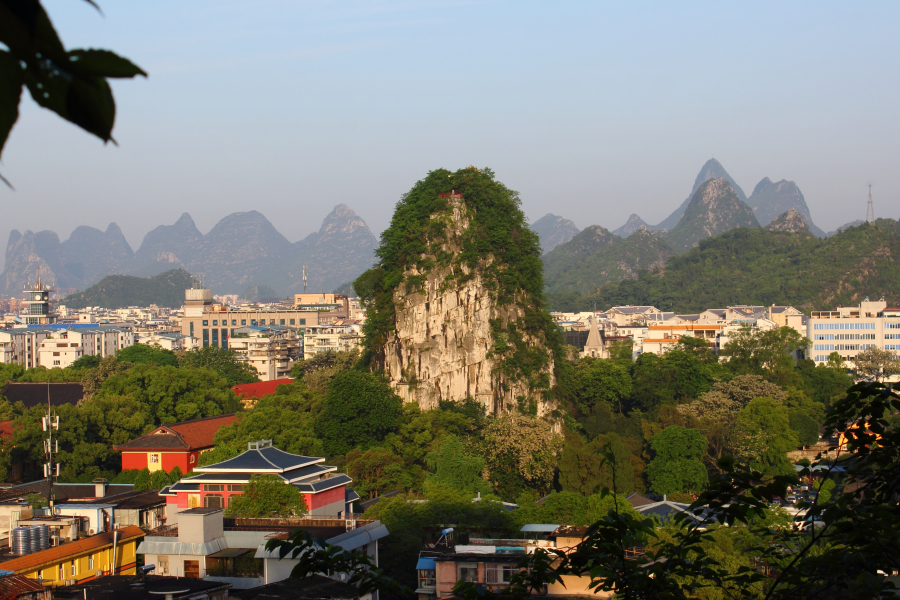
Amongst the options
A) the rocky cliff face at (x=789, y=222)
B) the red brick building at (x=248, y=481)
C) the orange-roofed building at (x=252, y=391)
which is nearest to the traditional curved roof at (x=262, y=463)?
the red brick building at (x=248, y=481)

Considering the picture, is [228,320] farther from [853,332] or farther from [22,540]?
[22,540]

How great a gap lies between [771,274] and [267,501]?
104 metres

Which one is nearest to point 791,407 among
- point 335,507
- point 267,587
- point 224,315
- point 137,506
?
point 335,507

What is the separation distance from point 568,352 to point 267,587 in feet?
125

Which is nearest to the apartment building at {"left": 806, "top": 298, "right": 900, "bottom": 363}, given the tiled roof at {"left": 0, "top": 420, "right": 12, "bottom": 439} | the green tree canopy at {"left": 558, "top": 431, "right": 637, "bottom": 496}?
the green tree canopy at {"left": 558, "top": 431, "right": 637, "bottom": 496}

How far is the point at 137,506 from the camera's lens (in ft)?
72.8

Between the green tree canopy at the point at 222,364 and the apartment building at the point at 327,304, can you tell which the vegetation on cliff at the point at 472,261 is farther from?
the apartment building at the point at 327,304

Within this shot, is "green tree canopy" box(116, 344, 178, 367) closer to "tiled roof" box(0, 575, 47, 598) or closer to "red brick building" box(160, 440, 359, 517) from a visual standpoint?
"red brick building" box(160, 440, 359, 517)

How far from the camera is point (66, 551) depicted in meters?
17.9

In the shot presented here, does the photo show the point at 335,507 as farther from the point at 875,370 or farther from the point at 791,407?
the point at 875,370

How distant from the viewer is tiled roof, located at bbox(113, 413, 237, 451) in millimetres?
30500

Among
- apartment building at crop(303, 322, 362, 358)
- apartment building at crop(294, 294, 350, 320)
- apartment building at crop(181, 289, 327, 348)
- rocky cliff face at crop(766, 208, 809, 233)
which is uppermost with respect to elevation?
rocky cliff face at crop(766, 208, 809, 233)


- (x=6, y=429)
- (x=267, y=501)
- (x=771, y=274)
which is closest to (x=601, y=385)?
(x=267, y=501)

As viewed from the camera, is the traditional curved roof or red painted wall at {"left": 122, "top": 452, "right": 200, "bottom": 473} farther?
red painted wall at {"left": 122, "top": 452, "right": 200, "bottom": 473}
